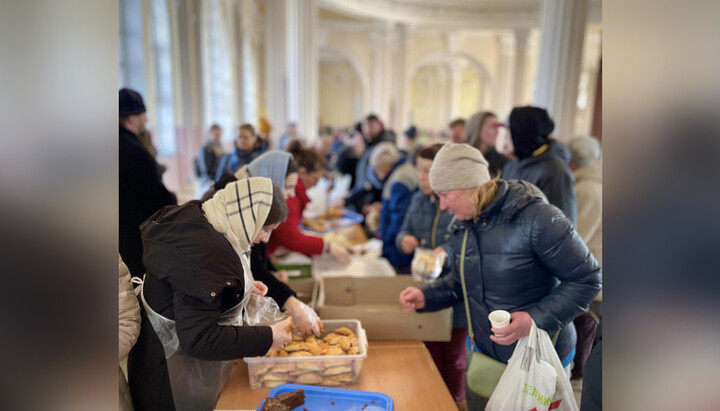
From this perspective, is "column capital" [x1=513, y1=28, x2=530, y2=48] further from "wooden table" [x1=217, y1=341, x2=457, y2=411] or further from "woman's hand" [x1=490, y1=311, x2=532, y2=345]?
"woman's hand" [x1=490, y1=311, x2=532, y2=345]

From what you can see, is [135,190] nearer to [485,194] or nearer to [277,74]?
[485,194]

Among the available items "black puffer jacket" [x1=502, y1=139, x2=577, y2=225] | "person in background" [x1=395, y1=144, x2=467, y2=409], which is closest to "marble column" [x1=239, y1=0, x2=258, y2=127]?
"person in background" [x1=395, y1=144, x2=467, y2=409]

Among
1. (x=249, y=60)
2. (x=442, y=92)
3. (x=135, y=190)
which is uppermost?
(x=442, y=92)

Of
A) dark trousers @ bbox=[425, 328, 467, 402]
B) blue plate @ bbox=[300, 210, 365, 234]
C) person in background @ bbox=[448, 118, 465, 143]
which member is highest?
person in background @ bbox=[448, 118, 465, 143]

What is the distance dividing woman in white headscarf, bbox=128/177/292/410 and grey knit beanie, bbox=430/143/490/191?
1.96ft

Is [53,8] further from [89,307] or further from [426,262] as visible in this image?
[426,262]

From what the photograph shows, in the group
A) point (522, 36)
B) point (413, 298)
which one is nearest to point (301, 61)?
point (413, 298)

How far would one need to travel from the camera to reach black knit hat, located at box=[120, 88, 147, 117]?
2586 millimetres

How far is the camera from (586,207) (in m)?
2.76

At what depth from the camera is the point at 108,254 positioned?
2.79 ft

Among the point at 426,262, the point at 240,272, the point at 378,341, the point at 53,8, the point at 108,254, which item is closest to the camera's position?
the point at 53,8

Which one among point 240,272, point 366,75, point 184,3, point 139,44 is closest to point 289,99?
point 184,3

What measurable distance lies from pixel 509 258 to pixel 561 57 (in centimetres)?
540

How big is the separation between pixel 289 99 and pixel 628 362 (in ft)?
37.6
